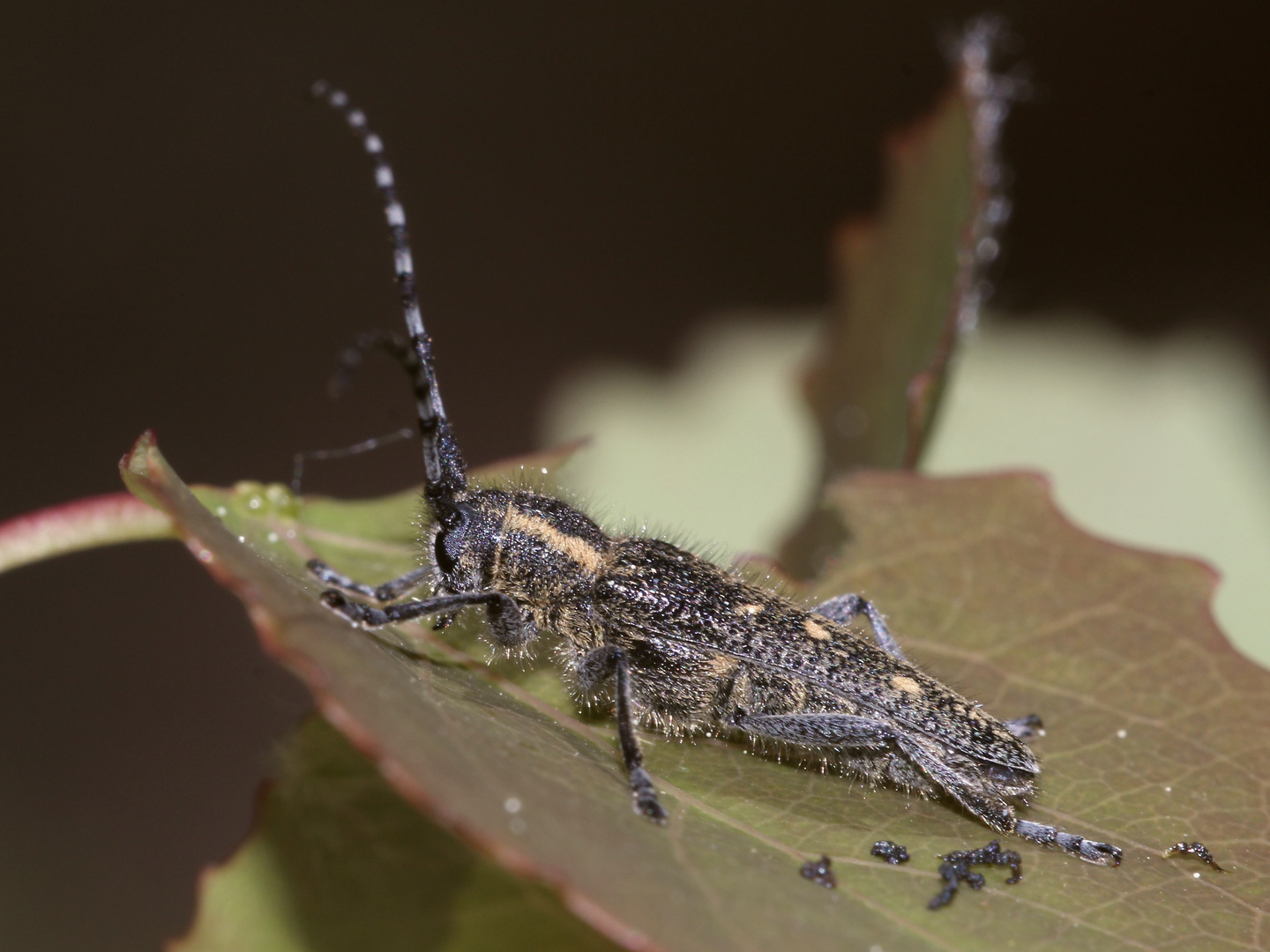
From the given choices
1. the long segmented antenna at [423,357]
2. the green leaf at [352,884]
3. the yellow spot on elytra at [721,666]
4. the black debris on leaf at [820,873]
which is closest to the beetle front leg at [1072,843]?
the black debris on leaf at [820,873]

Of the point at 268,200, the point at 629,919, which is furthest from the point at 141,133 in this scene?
the point at 629,919

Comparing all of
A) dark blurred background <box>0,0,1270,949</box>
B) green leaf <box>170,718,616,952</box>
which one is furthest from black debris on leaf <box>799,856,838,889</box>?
dark blurred background <box>0,0,1270,949</box>

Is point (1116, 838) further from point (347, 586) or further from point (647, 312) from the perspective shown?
point (647, 312)

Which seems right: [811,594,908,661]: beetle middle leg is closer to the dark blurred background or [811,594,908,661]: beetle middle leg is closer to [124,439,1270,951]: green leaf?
[124,439,1270,951]: green leaf

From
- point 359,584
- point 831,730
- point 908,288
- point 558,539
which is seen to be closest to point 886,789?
Answer: point 831,730

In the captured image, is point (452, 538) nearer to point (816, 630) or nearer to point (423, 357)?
point (423, 357)

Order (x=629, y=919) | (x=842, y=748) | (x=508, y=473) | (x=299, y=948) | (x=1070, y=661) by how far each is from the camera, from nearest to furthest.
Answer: (x=629, y=919), (x=299, y=948), (x=842, y=748), (x=1070, y=661), (x=508, y=473)

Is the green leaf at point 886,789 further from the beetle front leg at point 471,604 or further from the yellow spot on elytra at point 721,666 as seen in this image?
the yellow spot on elytra at point 721,666
